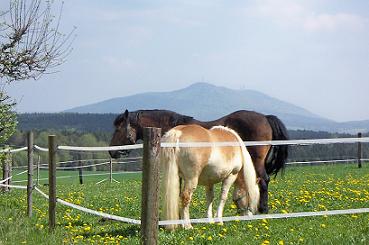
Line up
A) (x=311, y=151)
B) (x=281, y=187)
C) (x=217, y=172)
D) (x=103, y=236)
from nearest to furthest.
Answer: (x=103, y=236), (x=217, y=172), (x=281, y=187), (x=311, y=151)

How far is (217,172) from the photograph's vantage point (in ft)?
27.7

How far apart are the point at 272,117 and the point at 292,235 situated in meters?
5.41

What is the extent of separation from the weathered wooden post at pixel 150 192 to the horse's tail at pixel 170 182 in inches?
46.6

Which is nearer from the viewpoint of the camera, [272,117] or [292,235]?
[292,235]

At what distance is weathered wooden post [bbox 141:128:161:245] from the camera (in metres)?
6.20

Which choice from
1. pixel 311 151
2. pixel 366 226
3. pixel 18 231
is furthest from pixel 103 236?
pixel 311 151

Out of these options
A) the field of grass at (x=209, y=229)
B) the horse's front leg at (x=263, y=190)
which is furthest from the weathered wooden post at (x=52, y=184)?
the horse's front leg at (x=263, y=190)

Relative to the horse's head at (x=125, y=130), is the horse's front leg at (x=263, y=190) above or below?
below

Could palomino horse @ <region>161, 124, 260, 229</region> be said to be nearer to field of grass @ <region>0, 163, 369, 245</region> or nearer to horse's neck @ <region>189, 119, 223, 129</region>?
field of grass @ <region>0, 163, 369, 245</region>

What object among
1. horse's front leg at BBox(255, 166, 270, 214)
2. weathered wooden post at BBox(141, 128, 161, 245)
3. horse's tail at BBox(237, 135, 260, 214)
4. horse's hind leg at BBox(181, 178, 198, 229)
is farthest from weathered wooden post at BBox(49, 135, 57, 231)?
horse's front leg at BBox(255, 166, 270, 214)

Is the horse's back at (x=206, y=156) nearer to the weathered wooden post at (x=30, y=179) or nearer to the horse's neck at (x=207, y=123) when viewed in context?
the horse's neck at (x=207, y=123)

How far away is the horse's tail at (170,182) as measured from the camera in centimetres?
743

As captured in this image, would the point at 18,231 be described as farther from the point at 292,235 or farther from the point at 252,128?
the point at 252,128

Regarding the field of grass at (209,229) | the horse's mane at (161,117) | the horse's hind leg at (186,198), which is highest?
the horse's mane at (161,117)
